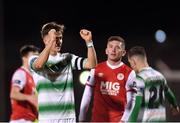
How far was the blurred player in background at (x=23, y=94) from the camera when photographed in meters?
3.67

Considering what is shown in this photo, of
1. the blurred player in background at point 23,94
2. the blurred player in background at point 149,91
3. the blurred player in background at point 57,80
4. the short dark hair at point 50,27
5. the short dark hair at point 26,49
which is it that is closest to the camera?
the blurred player in background at point 57,80

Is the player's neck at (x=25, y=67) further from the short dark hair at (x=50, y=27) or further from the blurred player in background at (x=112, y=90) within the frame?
the blurred player in background at (x=112, y=90)

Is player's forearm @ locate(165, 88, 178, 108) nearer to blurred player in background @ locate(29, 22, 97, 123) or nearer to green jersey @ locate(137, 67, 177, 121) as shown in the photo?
green jersey @ locate(137, 67, 177, 121)

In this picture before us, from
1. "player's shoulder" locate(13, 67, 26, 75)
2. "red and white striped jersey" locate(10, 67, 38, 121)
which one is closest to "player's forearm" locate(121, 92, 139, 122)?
"red and white striped jersey" locate(10, 67, 38, 121)

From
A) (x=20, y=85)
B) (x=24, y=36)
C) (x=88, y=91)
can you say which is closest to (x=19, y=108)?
(x=20, y=85)

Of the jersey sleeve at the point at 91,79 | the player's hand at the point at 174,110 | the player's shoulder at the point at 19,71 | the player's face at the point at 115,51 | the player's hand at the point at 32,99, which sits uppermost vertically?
the player's face at the point at 115,51

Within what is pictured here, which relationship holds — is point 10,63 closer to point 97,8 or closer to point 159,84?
point 97,8

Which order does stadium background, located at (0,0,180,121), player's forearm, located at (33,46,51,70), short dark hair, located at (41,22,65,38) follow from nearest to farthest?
player's forearm, located at (33,46,51,70) → short dark hair, located at (41,22,65,38) → stadium background, located at (0,0,180,121)

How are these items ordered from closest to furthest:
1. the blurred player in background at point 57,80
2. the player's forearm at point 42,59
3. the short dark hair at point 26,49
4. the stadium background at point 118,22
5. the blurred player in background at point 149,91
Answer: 1. the player's forearm at point 42,59
2. the blurred player in background at point 57,80
3. the blurred player in background at point 149,91
4. the stadium background at point 118,22
5. the short dark hair at point 26,49

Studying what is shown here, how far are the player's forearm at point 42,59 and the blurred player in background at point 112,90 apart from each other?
297mm

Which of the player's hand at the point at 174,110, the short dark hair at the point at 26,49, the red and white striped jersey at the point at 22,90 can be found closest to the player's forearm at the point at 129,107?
the player's hand at the point at 174,110

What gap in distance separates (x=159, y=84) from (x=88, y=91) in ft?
1.30

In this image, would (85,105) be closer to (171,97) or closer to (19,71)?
(171,97)

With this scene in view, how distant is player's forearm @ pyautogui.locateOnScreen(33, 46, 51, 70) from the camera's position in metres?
2.82
